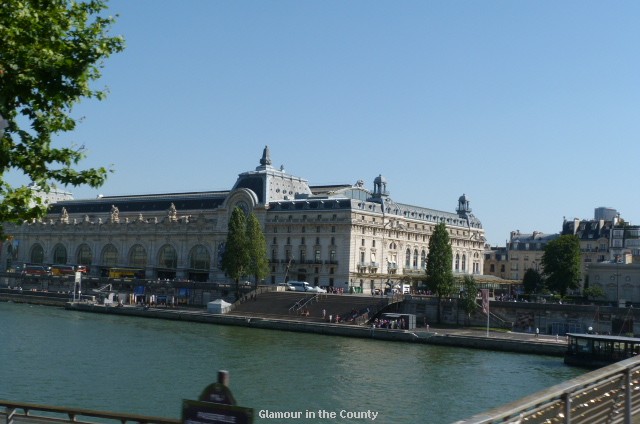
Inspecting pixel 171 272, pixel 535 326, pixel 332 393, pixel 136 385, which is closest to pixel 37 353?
pixel 136 385

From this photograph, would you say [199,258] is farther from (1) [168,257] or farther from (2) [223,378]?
(2) [223,378]

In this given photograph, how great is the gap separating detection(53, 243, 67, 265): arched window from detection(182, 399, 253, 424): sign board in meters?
143

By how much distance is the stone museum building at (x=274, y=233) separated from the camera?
11019 centimetres

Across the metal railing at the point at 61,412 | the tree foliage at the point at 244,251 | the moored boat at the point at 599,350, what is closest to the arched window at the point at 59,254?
the tree foliage at the point at 244,251

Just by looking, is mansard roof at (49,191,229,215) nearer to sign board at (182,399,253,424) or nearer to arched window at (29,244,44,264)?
arched window at (29,244,44,264)

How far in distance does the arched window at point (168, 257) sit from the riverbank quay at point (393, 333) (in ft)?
111

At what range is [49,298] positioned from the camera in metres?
107

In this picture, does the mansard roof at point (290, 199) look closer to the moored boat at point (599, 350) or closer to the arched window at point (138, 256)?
the arched window at point (138, 256)

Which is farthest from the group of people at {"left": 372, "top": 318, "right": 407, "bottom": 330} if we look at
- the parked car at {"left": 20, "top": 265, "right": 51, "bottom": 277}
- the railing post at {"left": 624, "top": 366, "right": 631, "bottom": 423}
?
the parked car at {"left": 20, "top": 265, "right": 51, "bottom": 277}

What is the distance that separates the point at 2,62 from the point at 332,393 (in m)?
27.4

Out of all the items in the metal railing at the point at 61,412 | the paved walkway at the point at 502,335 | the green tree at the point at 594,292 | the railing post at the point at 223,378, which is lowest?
the paved walkway at the point at 502,335

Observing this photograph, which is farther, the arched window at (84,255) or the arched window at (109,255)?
the arched window at (84,255)

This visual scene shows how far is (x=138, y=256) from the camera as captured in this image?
436ft

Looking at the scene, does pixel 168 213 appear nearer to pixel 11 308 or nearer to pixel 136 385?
pixel 11 308
